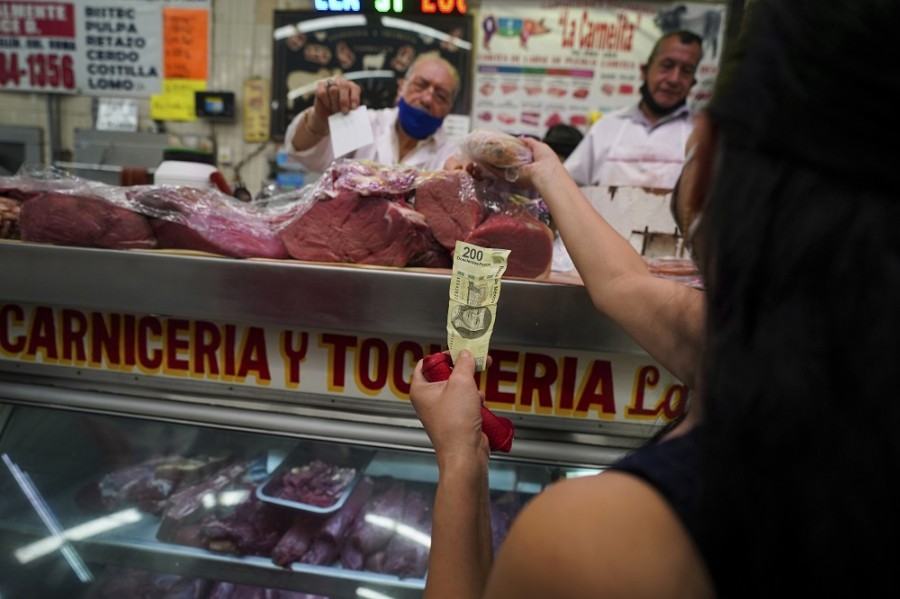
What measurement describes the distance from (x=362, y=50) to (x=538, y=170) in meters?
3.75

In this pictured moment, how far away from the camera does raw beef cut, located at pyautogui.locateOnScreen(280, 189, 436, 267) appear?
1.28 metres

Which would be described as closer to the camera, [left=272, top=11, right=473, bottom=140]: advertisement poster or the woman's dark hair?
the woman's dark hair

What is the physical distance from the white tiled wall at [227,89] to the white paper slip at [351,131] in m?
3.48

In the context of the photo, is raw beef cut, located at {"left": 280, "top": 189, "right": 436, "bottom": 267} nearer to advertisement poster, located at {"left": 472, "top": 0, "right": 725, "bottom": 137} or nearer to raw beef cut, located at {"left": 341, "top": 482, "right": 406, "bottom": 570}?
raw beef cut, located at {"left": 341, "top": 482, "right": 406, "bottom": 570}

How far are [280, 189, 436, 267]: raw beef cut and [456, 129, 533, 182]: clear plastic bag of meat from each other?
0.68 feet

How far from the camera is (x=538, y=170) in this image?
1.28 m

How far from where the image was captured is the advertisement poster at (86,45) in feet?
15.1

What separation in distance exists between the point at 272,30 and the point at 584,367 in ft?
14.4

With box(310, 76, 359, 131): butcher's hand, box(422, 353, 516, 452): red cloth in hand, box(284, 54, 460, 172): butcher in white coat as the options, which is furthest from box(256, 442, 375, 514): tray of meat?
box(284, 54, 460, 172): butcher in white coat

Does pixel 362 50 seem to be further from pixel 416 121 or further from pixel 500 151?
pixel 500 151

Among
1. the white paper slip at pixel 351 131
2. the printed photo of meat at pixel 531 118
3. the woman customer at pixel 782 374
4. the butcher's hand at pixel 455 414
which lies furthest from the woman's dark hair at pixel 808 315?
the printed photo of meat at pixel 531 118

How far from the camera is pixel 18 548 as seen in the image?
152 centimetres

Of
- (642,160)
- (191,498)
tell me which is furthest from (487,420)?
(642,160)

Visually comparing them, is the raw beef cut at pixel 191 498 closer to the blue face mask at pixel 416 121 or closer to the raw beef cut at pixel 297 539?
the raw beef cut at pixel 297 539
